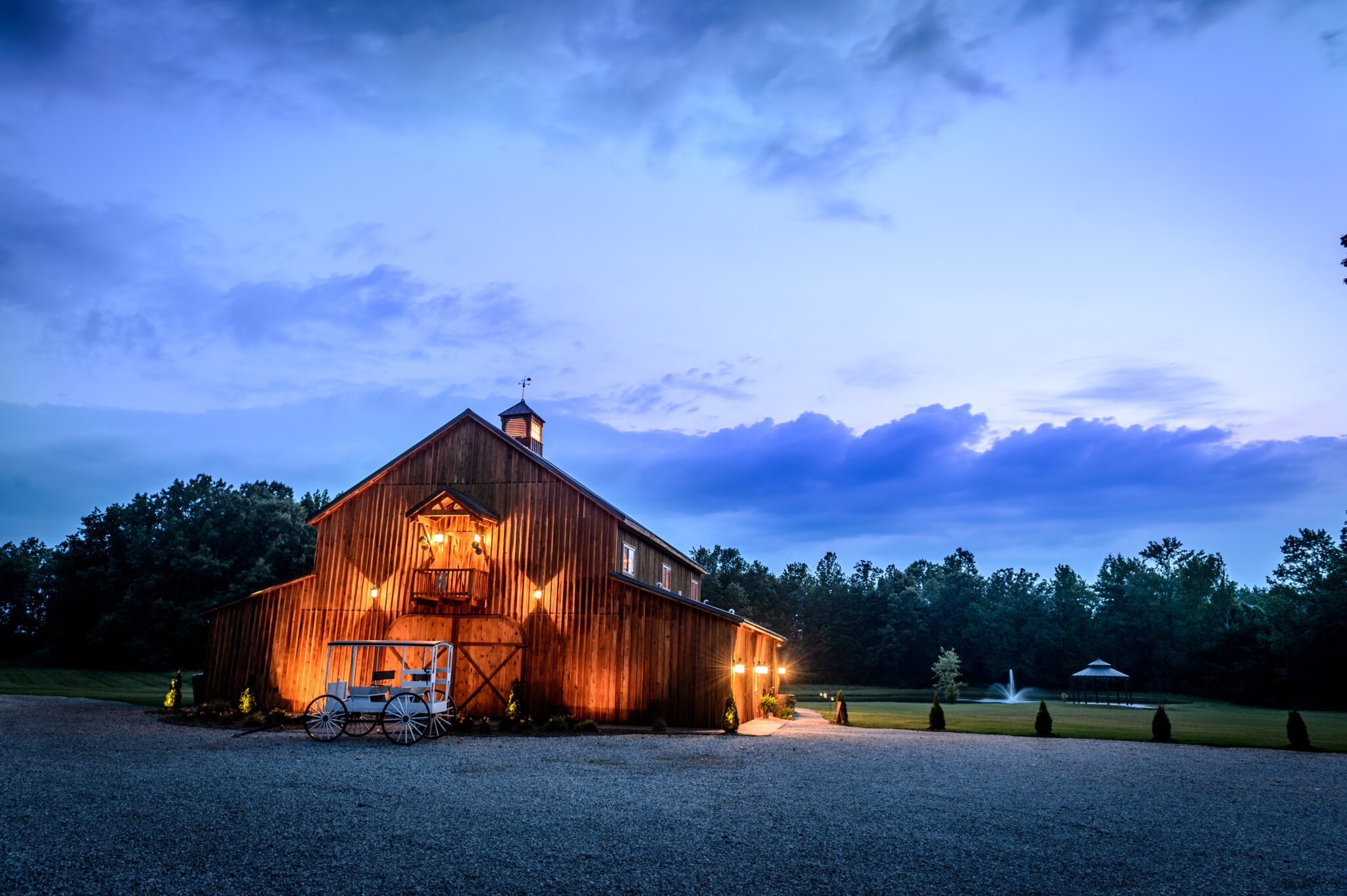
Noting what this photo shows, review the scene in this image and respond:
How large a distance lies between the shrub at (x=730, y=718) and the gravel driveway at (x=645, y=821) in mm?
4131

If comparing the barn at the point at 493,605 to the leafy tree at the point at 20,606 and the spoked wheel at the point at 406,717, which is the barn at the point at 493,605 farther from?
the leafy tree at the point at 20,606

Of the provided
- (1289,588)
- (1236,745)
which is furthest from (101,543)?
(1289,588)

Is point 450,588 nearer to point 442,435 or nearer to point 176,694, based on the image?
point 442,435

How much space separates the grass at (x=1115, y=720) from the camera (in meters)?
22.8

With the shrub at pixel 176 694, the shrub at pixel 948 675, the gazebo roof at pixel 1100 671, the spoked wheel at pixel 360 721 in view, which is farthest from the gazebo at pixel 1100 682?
the shrub at pixel 176 694

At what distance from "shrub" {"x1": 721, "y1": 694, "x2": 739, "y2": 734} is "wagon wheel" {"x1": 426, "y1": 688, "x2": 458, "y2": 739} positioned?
716 centimetres

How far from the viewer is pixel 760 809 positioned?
10.1 meters

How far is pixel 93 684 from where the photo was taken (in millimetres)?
40031

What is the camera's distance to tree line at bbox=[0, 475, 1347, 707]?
52.2m

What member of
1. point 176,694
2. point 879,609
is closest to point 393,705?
point 176,694

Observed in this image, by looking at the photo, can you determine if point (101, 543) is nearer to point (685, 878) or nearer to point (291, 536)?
point (291, 536)

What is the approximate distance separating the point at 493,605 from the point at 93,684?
30600mm

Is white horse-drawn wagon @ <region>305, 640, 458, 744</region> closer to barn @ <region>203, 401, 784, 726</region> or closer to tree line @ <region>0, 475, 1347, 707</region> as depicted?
barn @ <region>203, 401, 784, 726</region>

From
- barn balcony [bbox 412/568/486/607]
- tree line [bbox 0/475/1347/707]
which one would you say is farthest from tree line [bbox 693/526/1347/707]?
barn balcony [bbox 412/568/486/607]
